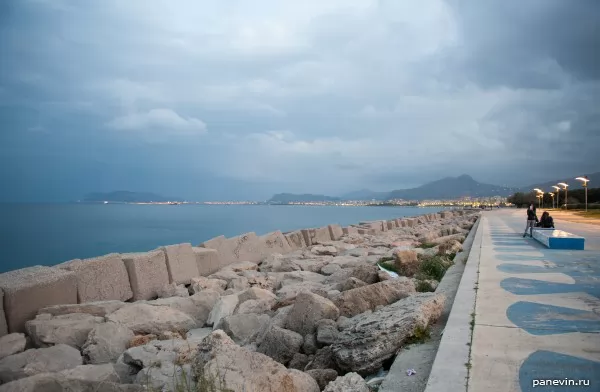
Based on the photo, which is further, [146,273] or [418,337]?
[146,273]

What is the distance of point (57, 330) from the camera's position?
5770mm

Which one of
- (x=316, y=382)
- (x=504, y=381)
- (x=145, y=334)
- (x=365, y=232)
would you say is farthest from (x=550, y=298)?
(x=365, y=232)

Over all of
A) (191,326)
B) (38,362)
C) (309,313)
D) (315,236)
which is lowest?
(191,326)

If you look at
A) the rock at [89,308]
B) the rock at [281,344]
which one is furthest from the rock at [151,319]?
the rock at [281,344]

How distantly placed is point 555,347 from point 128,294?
6.98m

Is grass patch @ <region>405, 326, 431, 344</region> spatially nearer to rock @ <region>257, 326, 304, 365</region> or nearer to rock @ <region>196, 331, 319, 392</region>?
rock @ <region>196, 331, 319, 392</region>

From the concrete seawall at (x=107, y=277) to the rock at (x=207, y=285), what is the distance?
56cm

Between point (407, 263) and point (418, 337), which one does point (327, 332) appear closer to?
point (418, 337)

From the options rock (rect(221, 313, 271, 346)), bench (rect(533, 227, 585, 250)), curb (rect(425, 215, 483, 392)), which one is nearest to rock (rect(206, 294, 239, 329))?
rock (rect(221, 313, 271, 346))

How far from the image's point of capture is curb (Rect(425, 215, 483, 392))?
122 inches

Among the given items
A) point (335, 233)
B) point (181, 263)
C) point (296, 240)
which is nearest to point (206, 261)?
point (181, 263)

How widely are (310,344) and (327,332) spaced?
24 centimetres

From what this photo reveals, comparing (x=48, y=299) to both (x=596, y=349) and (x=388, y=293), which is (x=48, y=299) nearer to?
(x=388, y=293)

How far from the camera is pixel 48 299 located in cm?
663
